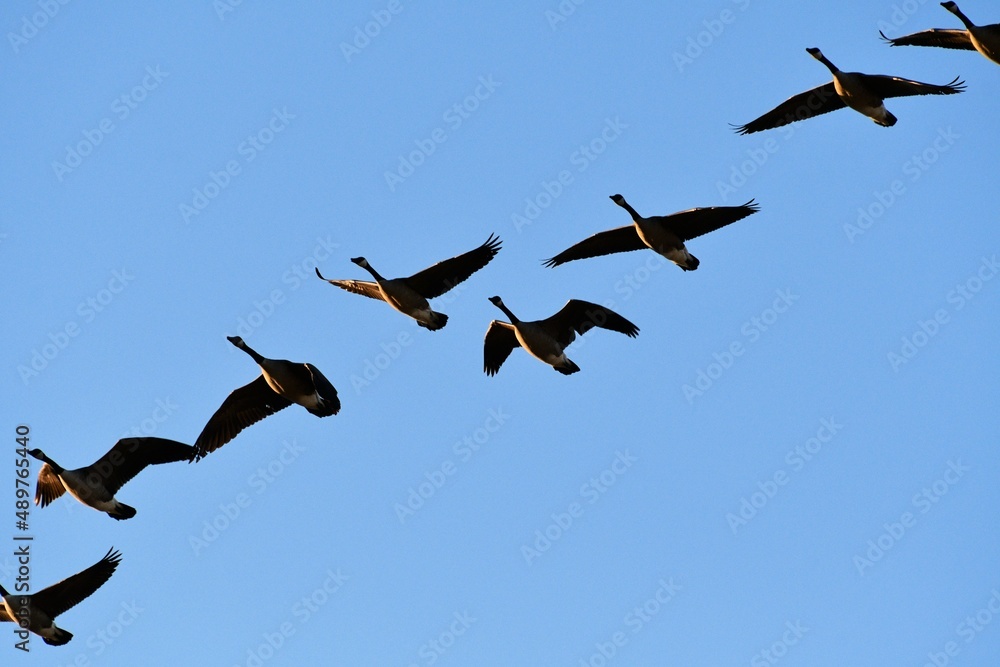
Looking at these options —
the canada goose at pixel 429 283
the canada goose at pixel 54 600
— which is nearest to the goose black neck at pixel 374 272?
the canada goose at pixel 429 283

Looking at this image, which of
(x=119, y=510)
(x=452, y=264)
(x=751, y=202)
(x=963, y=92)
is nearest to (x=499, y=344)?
(x=452, y=264)

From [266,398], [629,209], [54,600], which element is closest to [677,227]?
[629,209]

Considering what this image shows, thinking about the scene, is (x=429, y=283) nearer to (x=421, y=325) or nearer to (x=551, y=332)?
(x=421, y=325)

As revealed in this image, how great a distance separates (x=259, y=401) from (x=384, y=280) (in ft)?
10.1

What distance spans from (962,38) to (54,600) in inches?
703

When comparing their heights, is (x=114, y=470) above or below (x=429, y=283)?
below

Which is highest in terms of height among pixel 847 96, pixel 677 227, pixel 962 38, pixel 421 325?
pixel 962 38

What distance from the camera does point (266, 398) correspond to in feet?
74.1

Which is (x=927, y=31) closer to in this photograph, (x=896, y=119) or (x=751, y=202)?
(x=896, y=119)

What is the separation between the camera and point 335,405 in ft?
70.5

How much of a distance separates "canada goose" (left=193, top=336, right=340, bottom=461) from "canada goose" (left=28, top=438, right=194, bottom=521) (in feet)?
1.70

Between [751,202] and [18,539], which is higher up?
[751,202]

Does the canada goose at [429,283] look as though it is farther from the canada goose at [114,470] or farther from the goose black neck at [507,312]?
the canada goose at [114,470]

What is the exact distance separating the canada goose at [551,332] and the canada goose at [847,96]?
4.59 m
